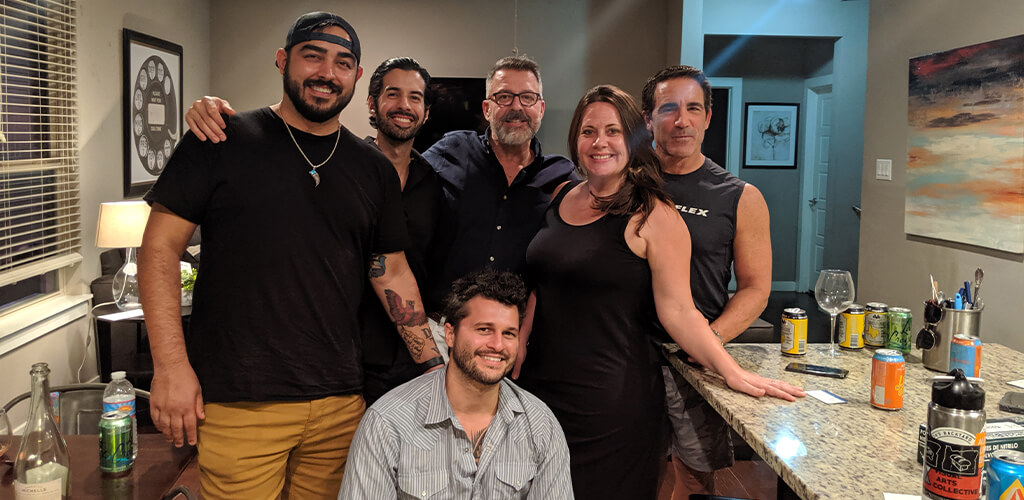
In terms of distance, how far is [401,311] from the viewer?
198cm

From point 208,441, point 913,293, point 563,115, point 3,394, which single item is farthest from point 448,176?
point 563,115

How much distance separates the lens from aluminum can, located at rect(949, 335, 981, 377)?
5.79 ft

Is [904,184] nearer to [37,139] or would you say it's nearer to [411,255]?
[411,255]

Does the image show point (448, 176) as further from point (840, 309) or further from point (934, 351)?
point (934, 351)

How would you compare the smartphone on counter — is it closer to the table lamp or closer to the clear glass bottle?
the clear glass bottle

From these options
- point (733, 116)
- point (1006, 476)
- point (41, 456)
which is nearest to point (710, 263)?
point (1006, 476)

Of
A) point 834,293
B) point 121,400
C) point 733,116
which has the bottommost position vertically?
point 121,400

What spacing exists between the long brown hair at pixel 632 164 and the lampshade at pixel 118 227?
294cm

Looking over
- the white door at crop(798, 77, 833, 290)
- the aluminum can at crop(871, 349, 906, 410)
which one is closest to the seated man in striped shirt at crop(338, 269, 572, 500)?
the aluminum can at crop(871, 349, 906, 410)

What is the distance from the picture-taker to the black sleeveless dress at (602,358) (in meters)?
1.89

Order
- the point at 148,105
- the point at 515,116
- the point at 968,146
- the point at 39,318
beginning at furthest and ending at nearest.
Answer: the point at 148,105
the point at 39,318
the point at 968,146
the point at 515,116

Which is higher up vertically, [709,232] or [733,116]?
[733,116]

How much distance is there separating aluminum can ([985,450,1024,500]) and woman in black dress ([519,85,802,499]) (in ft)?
2.56

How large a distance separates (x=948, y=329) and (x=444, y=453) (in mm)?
1242
